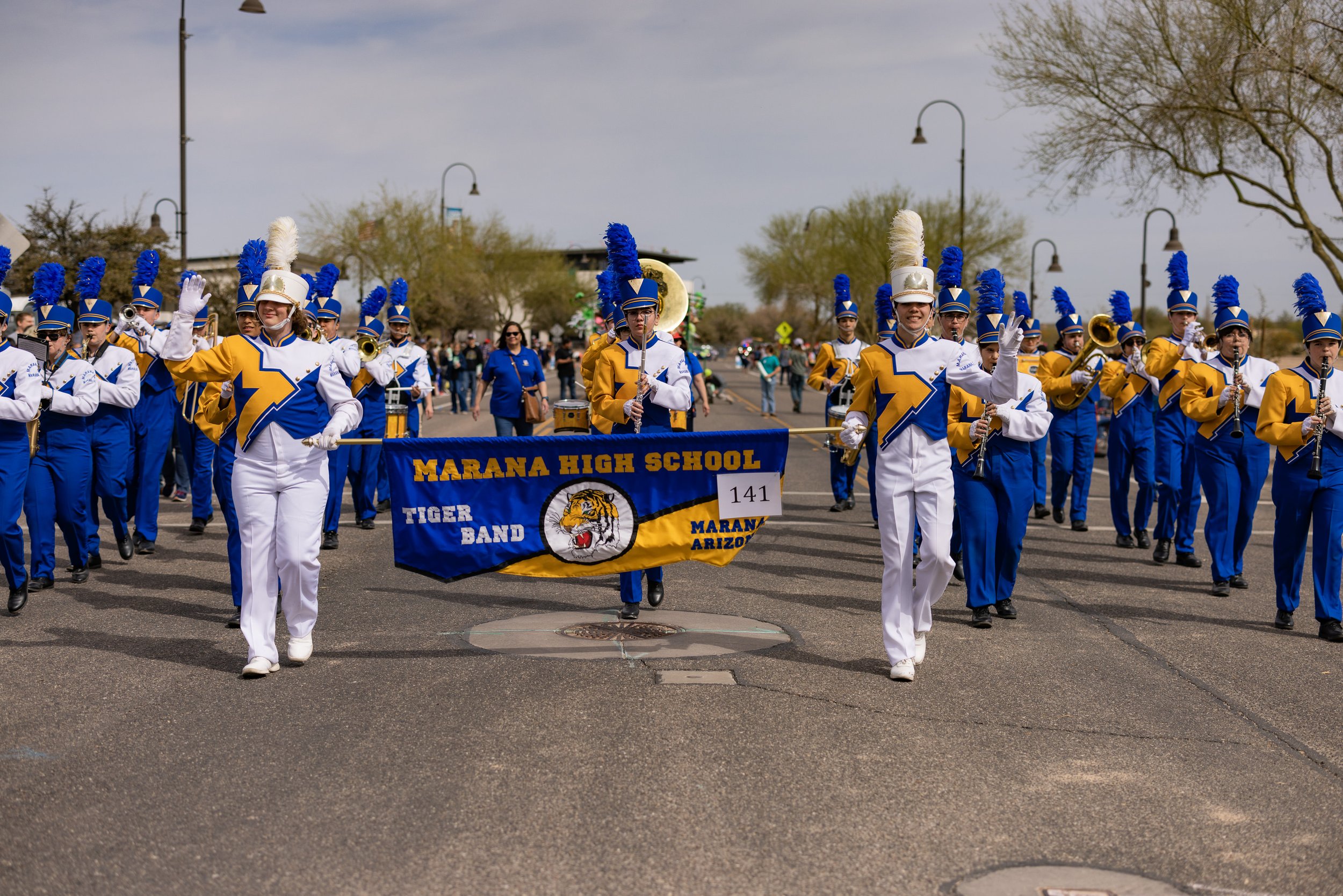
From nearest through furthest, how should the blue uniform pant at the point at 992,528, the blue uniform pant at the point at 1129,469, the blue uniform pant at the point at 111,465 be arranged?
the blue uniform pant at the point at 992,528 < the blue uniform pant at the point at 111,465 < the blue uniform pant at the point at 1129,469

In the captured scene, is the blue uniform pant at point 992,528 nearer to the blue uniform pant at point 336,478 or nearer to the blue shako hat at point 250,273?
the blue shako hat at point 250,273

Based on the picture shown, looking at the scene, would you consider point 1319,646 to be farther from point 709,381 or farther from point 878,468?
point 709,381

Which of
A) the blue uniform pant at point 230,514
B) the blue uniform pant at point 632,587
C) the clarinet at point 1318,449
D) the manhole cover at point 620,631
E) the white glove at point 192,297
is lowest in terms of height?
the manhole cover at point 620,631

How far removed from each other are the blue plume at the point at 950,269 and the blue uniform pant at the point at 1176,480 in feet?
13.5

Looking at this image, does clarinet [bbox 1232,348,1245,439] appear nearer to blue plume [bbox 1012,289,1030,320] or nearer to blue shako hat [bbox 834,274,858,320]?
blue plume [bbox 1012,289,1030,320]

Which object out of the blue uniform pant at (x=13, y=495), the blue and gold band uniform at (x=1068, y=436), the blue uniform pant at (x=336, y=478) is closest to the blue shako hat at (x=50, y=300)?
the blue uniform pant at (x=13, y=495)

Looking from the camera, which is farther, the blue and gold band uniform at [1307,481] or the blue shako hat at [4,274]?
the blue shako hat at [4,274]

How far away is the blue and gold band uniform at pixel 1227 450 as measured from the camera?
987 cm

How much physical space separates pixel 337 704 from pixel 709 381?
3495cm

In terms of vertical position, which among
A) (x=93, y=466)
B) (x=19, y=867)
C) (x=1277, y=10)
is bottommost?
(x=19, y=867)

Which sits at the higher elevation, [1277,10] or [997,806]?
[1277,10]

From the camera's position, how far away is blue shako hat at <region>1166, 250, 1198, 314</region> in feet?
38.3

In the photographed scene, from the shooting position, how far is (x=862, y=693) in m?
6.62

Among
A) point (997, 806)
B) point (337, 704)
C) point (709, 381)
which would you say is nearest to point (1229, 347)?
point (997, 806)
